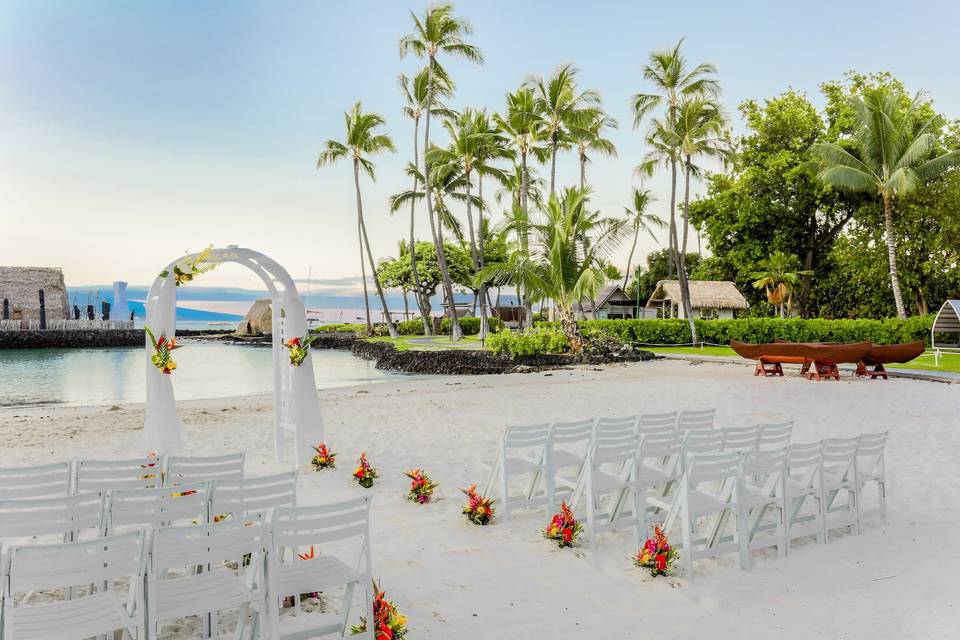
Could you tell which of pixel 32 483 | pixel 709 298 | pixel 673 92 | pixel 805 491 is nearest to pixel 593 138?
pixel 673 92

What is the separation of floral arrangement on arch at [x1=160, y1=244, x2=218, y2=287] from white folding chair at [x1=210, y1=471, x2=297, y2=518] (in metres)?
3.88

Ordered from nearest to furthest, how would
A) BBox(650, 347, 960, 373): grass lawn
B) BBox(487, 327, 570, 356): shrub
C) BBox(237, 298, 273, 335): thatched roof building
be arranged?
BBox(650, 347, 960, 373): grass lawn → BBox(487, 327, 570, 356): shrub → BBox(237, 298, 273, 335): thatched roof building

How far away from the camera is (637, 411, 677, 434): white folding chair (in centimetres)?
645

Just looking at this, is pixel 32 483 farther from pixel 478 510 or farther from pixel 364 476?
pixel 478 510

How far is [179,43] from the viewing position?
3062 cm

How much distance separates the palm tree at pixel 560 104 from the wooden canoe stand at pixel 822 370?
1580cm

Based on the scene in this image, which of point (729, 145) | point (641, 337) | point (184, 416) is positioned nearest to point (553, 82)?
point (641, 337)

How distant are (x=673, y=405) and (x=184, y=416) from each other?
31.7ft

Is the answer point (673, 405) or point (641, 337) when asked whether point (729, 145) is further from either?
point (673, 405)

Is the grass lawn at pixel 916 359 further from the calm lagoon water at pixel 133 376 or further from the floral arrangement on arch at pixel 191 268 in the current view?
the floral arrangement on arch at pixel 191 268

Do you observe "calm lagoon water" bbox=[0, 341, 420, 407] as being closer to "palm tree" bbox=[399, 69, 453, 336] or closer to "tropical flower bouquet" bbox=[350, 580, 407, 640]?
"palm tree" bbox=[399, 69, 453, 336]

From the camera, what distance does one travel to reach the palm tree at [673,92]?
29828 mm

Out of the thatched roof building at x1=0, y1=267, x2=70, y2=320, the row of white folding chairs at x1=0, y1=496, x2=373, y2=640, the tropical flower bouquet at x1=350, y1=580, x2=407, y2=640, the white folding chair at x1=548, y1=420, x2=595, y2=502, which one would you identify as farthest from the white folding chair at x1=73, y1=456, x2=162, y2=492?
the thatched roof building at x1=0, y1=267, x2=70, y2=320

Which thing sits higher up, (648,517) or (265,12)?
(265,12)
